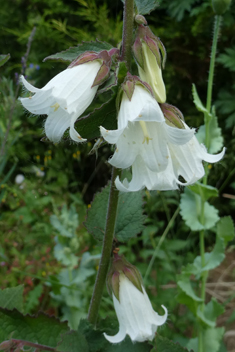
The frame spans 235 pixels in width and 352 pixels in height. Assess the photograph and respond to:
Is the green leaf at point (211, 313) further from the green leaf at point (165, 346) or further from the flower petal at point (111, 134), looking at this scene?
the flower petal at point (111, 134)

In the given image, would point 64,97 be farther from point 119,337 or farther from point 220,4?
point 220,4

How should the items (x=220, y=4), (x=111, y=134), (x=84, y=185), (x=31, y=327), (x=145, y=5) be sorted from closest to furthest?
(x=111, y=134), (x=145, y=5), (x=31, y=327), (x=220, y=4), (x=84, y=185)

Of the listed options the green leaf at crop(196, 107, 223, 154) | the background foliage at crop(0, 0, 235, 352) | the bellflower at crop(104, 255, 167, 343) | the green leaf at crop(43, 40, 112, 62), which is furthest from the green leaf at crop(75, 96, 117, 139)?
the background foliage at crop(0, 0, 235, 352)

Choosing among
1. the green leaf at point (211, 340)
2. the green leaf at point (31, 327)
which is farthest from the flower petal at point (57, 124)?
the green leaf at point (211, 340)

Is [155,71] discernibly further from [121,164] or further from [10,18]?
[10,18]

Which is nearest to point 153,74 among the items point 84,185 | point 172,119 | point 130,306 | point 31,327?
point 172,119

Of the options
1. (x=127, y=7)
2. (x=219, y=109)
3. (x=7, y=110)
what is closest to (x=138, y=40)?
(x=127, y=7)
